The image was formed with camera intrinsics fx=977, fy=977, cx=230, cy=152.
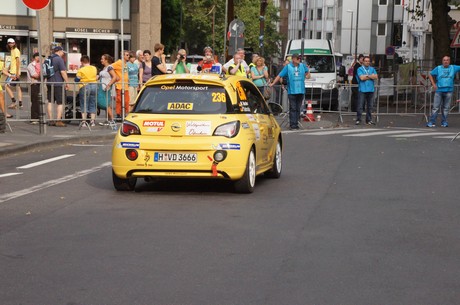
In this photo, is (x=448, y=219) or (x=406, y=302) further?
(x=448, y=219)

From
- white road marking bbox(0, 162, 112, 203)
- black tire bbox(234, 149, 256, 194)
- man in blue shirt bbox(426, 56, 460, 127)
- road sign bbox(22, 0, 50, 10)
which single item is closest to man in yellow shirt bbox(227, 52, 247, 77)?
man in blue shirt bbox(426, 56, 460, 127)

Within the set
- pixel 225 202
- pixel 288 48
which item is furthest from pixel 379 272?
pixel 288 48

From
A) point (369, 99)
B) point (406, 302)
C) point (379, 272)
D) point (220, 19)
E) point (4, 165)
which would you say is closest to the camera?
point (406, 302)

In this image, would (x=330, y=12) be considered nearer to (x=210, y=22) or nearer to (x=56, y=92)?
(x=210, y=22)

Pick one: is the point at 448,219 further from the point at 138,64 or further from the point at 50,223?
the point at 138,64

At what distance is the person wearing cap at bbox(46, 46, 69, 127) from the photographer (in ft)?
73.0

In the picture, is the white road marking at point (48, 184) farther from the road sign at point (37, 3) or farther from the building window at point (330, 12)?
the building window at point (330, 12)

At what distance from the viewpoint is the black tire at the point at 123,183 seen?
11.9 metres

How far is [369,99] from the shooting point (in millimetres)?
26578

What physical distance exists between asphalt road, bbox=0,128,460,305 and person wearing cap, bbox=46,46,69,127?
746 cm

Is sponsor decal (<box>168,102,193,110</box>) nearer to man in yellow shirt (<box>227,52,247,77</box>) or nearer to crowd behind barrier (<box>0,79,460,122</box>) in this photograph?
man in yellow shirt (<box>227,52,247,77</box>)

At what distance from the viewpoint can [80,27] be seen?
149 ft

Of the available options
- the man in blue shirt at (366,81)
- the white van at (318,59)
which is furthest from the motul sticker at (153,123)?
the white van at (318,59)

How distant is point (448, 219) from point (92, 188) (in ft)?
15.0
